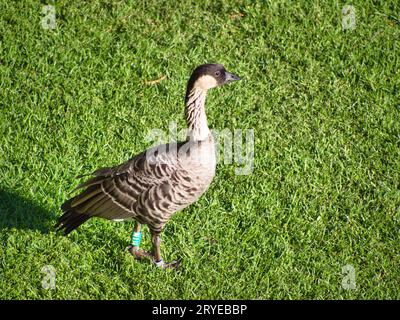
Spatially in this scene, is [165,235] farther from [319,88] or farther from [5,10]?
[5,10]

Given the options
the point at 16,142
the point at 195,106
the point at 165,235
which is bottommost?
the point at 165,235

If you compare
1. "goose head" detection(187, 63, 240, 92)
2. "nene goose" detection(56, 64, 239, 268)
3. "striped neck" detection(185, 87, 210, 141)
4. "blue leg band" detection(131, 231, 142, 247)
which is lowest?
"blue leg band" detection(131, 231, 142, 247)

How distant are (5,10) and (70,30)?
0.80m

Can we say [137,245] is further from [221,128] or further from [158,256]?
[221,128]

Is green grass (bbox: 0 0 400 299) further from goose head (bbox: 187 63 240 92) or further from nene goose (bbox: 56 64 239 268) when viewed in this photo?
goose head (bbox: 187 63 240 92)

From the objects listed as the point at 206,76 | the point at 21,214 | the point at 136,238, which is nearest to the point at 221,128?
the point at 136,238

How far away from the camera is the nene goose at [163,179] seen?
459cm

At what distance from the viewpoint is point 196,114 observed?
4.64 m

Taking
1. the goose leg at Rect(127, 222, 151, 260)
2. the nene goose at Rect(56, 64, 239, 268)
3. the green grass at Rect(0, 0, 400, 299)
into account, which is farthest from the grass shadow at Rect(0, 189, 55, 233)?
the goose leg at Rect(127, 222, 151, 260)

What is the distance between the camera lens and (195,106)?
15.2ft

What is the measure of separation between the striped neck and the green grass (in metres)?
1.05

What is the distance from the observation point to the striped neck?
4621mm

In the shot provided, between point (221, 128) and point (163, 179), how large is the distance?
181cm

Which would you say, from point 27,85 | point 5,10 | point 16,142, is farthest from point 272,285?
point 5,10
